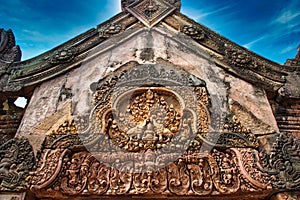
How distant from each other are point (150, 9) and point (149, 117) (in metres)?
3.06

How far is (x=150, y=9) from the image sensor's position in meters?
6.09

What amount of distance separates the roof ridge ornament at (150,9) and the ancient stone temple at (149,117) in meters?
0.05

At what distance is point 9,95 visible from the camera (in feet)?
16.7

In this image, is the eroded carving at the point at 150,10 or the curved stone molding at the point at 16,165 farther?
the eroded carving at the point at 150,10

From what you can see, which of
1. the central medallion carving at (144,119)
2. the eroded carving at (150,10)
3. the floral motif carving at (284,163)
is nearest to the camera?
the floral motif carving at (284,163)

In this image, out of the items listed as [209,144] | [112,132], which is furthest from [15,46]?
[209,144]

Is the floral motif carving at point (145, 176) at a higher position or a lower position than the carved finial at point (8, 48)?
lower

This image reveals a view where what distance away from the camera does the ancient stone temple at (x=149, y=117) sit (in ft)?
12.5

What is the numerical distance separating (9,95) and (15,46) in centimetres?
135

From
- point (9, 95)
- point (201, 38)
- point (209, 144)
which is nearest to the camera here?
Result: point (209, 144)

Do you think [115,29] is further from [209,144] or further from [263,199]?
[263,199]

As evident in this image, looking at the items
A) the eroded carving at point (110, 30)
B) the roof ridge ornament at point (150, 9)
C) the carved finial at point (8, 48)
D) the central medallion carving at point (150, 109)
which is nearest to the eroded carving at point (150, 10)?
the roof ridge ornament at point (150, 9)

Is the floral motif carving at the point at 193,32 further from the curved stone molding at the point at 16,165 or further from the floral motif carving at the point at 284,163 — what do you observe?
the curved stone molding at the point at 16,165

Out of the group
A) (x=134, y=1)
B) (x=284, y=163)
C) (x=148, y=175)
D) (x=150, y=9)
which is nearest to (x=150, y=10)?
(x=150, y=9)
